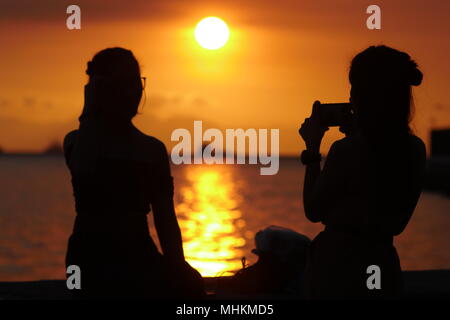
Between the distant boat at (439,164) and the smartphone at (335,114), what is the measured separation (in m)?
105

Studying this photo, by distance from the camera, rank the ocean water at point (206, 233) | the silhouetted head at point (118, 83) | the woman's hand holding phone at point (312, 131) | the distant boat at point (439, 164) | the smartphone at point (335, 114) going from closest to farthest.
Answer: the silhouetted head at point (118, 83) → the woman's hand holding phone at point (312, 131) → the smartphone at point (335, 114) → the ocean water at point (206, 233) → the distant boat at point (439, 164)

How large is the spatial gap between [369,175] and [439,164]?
108 m

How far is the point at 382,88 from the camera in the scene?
13.3ft

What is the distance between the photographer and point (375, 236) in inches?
161

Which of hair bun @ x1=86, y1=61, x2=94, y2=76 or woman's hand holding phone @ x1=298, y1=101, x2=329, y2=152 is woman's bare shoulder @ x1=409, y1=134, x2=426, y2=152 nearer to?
woman's hand holding phone @ x1=298, y1=101, x2=329, y2=152

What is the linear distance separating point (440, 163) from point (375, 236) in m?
108

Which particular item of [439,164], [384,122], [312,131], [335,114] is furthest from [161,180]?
[439,164]

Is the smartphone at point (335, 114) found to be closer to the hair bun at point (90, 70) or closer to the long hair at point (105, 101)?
the long hair at point (105, 101)

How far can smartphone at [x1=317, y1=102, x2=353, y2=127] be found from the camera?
433 cm

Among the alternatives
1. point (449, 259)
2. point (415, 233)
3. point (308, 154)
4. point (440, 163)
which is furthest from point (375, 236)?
point (440, 163)

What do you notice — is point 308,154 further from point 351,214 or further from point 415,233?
point 415,233

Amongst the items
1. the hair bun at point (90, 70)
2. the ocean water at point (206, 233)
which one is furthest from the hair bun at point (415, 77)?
the ocean water at point (206, 233)

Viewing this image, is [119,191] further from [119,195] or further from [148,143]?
[148,143]

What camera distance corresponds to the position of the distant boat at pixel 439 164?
10812 cm
